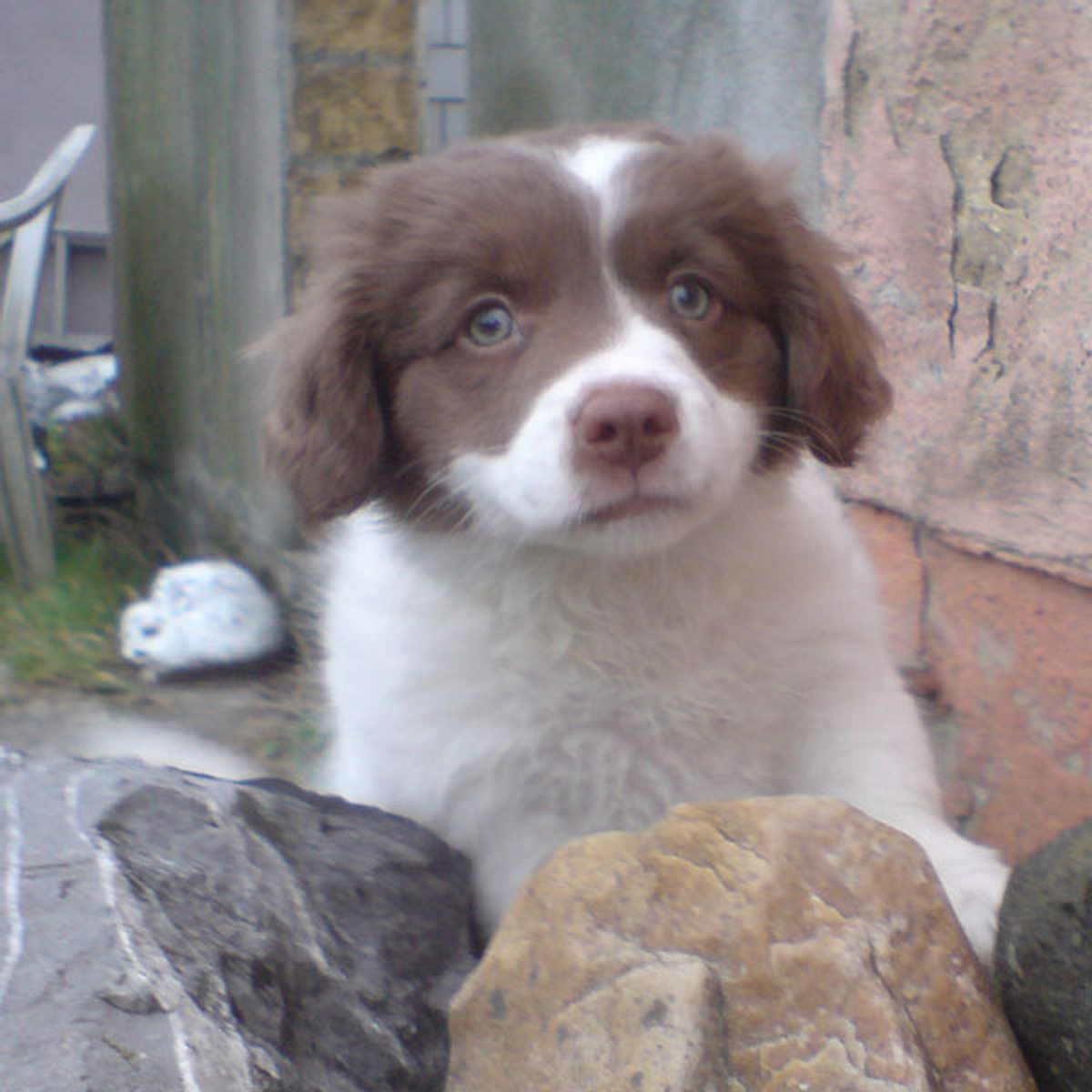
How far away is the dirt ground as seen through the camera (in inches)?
151

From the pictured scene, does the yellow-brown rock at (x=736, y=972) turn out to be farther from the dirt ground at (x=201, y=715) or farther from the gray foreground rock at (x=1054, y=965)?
the dirt ground at (x=201, y=715)

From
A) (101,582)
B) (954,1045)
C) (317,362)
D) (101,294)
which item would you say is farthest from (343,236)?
(101,294)

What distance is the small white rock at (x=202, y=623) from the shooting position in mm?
4691

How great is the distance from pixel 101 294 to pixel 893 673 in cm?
850

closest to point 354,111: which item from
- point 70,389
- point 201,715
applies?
point 201,715

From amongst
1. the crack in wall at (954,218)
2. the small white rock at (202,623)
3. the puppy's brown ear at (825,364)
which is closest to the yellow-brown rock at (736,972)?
the puppy's brown ear at (825,364)

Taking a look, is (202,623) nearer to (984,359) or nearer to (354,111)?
(354,111)

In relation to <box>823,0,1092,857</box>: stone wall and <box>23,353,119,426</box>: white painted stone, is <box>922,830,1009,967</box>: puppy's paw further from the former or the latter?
<box>23,353,119,426</box>: white painted stone

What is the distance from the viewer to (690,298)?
6.40 ft

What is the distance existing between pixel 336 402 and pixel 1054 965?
1262 millimetres

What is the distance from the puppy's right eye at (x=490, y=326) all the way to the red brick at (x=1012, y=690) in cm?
115

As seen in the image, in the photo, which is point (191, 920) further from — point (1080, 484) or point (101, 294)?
point (101, 294)

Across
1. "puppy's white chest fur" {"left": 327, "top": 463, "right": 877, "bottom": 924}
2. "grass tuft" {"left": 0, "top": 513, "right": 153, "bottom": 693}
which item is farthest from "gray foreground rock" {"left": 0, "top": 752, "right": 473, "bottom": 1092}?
"grass tuft" {"left": 0, "top": 513, "right": 153, "bottom": 693}

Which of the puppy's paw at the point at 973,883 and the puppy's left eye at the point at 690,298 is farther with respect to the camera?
the puppy's left eye at the point at 690,298
